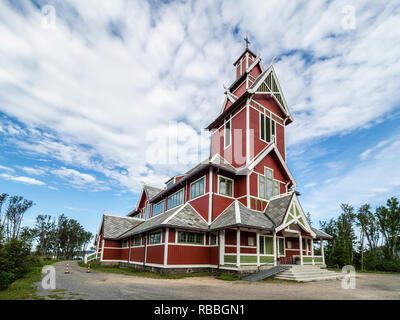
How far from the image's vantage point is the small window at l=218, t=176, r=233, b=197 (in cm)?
1910

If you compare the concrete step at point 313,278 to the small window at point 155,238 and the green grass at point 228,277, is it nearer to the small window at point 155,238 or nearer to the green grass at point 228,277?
the green grass at point 228,277

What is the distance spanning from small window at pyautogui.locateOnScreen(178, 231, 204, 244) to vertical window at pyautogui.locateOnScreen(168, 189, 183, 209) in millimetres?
5226

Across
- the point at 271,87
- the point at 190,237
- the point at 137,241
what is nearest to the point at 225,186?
the point at 190,237

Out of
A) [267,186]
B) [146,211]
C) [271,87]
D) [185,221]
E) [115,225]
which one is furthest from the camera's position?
[146,211]

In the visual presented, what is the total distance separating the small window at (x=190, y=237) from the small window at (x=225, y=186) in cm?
375

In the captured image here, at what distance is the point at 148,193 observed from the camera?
30781 mm

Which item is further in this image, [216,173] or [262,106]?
[262,106]

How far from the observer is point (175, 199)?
2405 cm

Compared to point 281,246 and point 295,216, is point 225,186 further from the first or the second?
point 281,246

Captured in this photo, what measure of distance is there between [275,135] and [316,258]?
38.4ft

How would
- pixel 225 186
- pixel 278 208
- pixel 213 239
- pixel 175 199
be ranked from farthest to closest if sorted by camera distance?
pixel 175 199 < pixel 225 186 < pixel 278 208 < pixel 213 239

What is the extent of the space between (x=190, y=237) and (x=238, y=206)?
418cm
